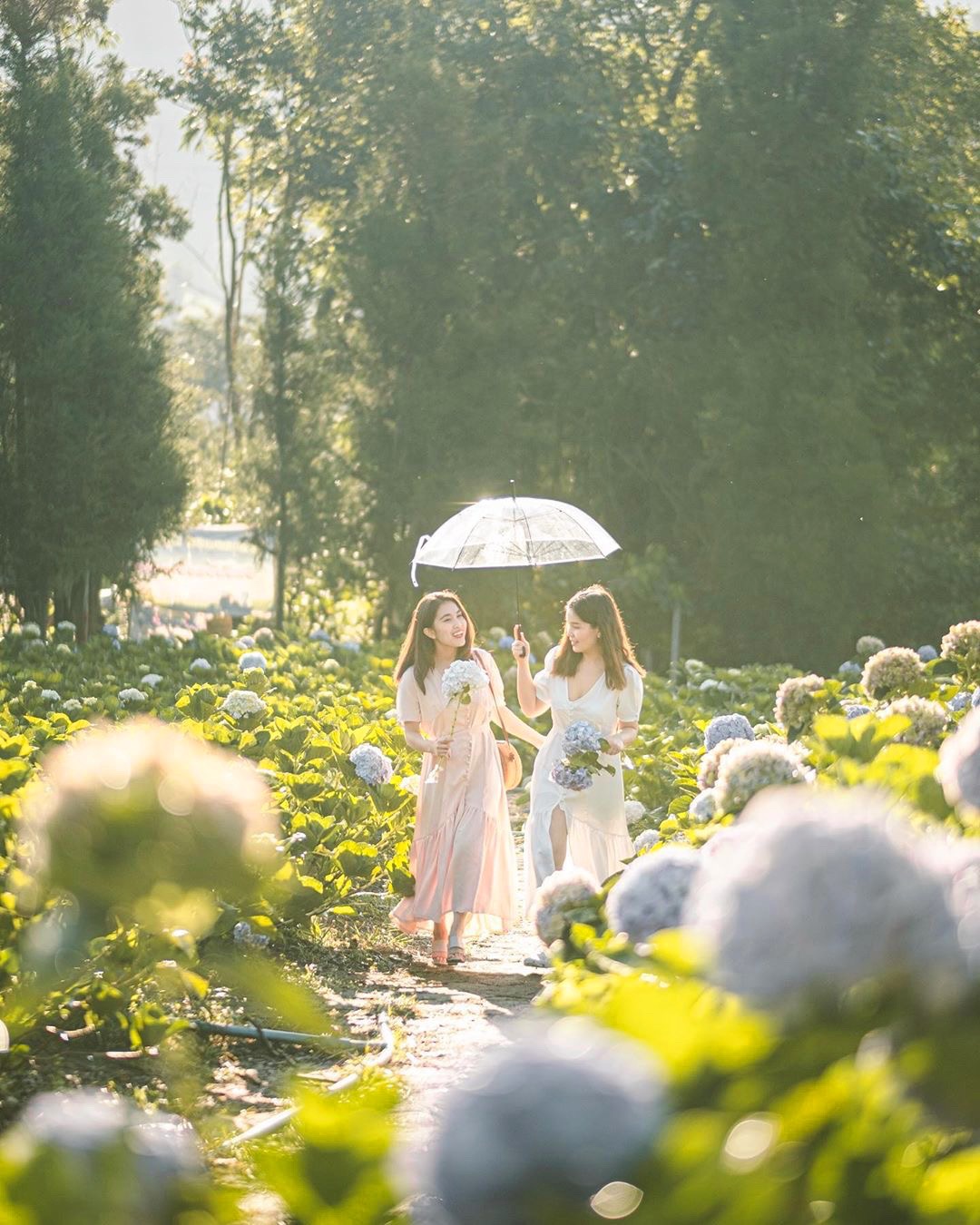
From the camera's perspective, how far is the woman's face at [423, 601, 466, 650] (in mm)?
6957

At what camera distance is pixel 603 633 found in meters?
6.84

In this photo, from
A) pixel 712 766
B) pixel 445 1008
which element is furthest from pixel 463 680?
pixel 712 766

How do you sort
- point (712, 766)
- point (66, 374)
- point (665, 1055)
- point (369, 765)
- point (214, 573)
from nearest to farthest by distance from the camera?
point (665, 1055)
point (712, 766)
point (369, 765)
point (66, 374)
point (214, 573)

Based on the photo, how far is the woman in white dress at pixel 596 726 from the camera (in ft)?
22.4

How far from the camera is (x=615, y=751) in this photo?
668 centimetres

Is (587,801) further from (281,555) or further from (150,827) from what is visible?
(281,555)

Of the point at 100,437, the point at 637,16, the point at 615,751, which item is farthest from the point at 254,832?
the point at 637,16

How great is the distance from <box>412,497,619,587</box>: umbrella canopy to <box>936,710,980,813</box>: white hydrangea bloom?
5.56 m

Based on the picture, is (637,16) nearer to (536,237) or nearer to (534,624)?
(536,237)

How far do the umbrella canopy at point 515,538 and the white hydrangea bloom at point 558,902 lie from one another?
4.64 metres

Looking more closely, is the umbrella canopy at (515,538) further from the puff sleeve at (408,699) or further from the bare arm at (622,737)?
the bare arm at (622,737)

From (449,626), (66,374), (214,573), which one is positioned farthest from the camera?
(214,573)

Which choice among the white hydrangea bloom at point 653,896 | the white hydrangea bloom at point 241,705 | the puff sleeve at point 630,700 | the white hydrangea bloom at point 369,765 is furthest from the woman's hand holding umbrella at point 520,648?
the white hydrangea bloom at point 653,896

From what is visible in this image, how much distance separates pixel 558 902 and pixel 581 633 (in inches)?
152
